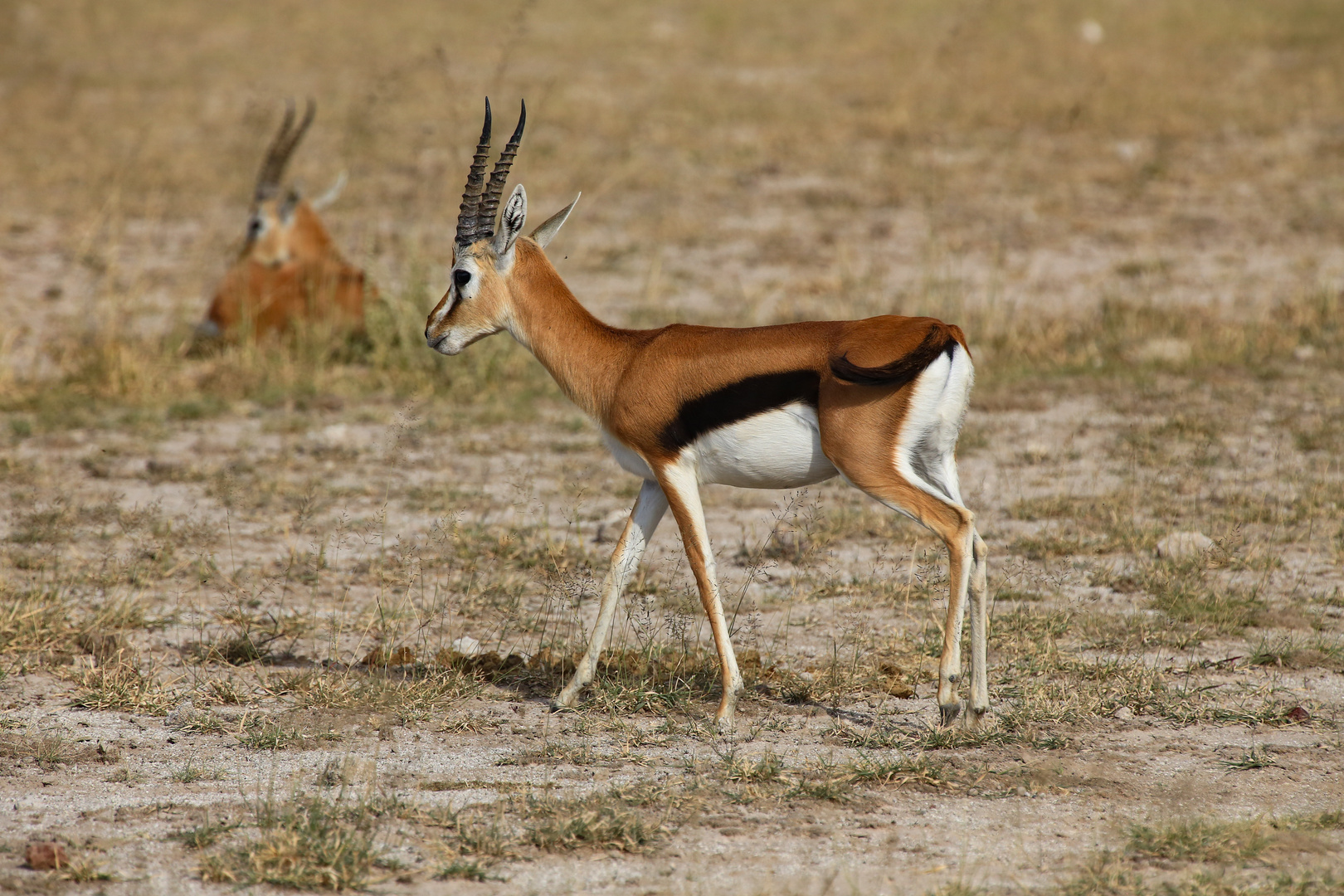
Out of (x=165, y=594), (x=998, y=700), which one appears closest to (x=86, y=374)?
(x=165, y=594)

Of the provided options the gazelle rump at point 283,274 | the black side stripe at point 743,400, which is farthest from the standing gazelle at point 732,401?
the gazelle rump at point 283,274

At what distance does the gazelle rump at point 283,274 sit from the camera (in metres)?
10.7

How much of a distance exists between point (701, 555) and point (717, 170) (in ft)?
36.6

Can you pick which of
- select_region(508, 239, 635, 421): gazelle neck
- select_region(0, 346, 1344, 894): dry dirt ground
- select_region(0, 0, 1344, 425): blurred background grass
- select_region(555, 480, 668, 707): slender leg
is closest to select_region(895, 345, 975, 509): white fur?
select_region(0, 346, 1344, 894): dry dirt ground

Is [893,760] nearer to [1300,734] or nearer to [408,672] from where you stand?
[1300,734]

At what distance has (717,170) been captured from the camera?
15.6m

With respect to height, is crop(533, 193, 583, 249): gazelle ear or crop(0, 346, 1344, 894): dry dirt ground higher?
crop(533, 193, 583, 249): gazelle ear

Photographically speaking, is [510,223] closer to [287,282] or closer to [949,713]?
[949,713]

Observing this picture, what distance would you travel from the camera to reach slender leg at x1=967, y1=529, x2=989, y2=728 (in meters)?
4.73

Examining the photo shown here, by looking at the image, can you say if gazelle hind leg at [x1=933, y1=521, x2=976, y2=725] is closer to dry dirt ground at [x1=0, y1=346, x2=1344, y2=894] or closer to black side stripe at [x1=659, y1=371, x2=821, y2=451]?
dry dirt ground at [x1=0, y1=346, x2=1344, y2=894]

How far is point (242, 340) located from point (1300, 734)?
26.5 feet

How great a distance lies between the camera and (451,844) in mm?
3988

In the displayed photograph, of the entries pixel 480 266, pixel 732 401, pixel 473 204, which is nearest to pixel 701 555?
pixel 732 401

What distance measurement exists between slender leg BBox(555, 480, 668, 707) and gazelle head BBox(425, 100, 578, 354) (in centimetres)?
94
